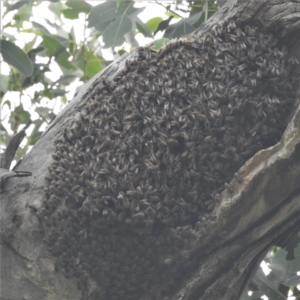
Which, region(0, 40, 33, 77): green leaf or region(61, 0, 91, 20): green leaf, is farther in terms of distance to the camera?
region(61, 0, 91, 20): green leaf

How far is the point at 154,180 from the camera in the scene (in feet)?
9.95

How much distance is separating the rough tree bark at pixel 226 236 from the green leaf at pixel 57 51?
9.89 ft

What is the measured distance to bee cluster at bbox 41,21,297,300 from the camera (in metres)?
3.03

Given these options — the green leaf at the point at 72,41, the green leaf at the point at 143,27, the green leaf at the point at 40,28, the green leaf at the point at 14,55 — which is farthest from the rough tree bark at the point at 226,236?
the green leaf at the point at 72,41

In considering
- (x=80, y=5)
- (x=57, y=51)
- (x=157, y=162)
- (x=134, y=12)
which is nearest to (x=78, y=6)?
(x=80, y=5)

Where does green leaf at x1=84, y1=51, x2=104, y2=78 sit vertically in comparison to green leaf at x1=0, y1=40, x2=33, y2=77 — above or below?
below

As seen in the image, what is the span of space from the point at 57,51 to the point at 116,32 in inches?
63.5

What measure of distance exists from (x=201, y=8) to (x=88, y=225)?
227 cm

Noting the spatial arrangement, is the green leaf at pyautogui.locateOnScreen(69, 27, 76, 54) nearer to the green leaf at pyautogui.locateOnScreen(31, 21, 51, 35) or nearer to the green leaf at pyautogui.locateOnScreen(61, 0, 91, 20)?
the green leaf at pyautogui.locateOnScreen(31, 21, 51, 35)

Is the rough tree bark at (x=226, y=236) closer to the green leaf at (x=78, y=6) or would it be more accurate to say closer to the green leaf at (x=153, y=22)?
the green leaf at (x=78, y=6)

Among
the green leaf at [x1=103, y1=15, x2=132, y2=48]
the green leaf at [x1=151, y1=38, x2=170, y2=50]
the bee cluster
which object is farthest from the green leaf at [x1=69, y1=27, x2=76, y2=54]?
the bee cluster

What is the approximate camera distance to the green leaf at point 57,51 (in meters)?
5.85

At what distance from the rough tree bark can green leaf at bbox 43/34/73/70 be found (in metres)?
3.02

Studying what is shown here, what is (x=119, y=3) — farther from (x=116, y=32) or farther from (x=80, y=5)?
(x=80, y=5)
